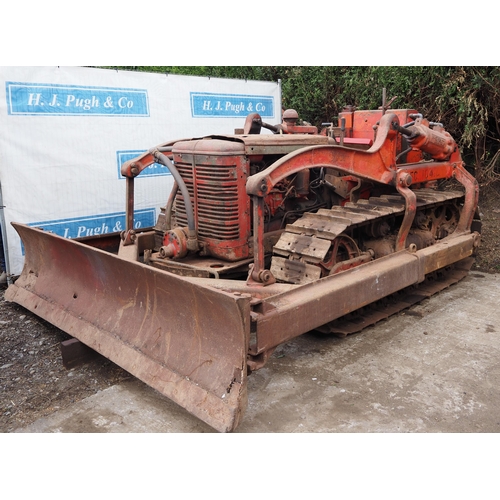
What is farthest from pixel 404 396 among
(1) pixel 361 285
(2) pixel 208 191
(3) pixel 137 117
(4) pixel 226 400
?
(3) pixel 137 117

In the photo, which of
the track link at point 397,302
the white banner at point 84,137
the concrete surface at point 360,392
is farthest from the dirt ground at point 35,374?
the track link at point 397,302

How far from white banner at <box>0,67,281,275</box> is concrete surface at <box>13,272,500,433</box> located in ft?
9.63

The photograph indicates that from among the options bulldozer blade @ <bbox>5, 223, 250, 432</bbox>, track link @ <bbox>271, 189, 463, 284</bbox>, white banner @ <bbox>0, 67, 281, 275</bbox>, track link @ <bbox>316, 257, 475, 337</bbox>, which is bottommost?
track link @ <bbox>316, 257, 475, 337</bbox>

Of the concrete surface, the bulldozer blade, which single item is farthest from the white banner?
the concrete surface

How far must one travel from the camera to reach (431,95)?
25.4 ft

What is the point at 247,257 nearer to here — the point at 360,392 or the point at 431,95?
the point at 360,392

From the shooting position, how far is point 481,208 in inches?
305

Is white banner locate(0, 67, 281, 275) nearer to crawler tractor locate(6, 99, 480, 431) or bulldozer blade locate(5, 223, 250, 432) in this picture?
crawler tractor locate(6, 99, 480, 431)

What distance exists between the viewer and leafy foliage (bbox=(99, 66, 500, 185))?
23.9 feet

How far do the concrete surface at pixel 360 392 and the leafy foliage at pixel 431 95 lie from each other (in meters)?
3.87

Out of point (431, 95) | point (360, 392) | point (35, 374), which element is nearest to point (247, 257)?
point (360, 392)

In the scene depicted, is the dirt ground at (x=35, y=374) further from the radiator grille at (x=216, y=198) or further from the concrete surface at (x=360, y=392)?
the radiator grille at (x=216, y=198)

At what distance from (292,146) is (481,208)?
4.50 meters

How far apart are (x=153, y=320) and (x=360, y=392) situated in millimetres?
1471
